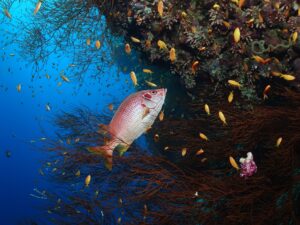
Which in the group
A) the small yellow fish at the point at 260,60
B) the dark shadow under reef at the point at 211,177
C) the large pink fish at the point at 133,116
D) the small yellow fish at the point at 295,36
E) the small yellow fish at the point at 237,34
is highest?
the small yellow fish at the point at 237,34

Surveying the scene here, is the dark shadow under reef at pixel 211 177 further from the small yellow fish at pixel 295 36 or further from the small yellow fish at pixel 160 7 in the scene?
the small yellow fish at pixel 160 7

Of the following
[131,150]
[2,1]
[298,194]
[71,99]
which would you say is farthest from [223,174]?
[71,99]

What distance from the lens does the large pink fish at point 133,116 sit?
380 cm

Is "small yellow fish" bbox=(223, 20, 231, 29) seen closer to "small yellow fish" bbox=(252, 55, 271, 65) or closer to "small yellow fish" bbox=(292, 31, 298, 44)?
"small yellow fish" bbox=(252, 55, 271, 65)

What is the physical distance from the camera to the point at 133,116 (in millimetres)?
3797

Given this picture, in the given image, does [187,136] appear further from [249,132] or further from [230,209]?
[230,209]

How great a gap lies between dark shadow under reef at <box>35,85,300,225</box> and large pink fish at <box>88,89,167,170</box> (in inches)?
22.0

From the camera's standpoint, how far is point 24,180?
42.1 meters

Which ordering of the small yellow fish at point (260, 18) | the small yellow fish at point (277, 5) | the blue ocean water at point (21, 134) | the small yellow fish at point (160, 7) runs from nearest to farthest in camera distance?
the small yellow fish at point (277, 5)
the small yellow fish at point (260, 18)
the small yellow fish at point (160, 7)
the blue ocean water at point (21, 134)

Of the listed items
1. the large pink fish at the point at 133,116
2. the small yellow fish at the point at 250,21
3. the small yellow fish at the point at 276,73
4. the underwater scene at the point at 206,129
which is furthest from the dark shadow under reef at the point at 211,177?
the small yellow fish at the point at 250,21

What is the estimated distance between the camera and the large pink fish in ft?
12.5

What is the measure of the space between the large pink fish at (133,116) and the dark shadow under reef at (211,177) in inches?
22.0

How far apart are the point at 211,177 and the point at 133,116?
1.41 meters

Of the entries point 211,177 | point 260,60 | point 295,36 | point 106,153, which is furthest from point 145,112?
point 295,36
